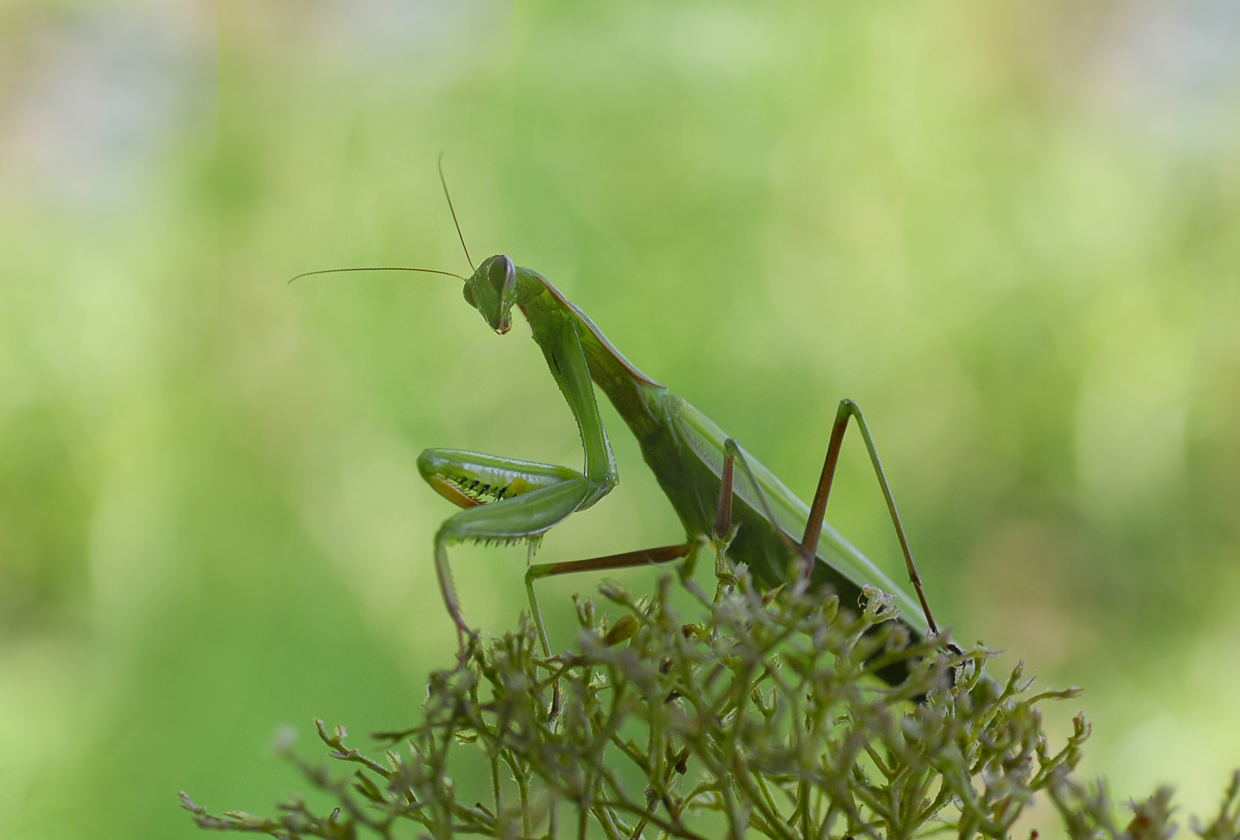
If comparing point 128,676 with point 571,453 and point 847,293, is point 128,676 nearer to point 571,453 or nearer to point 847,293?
point 571,453

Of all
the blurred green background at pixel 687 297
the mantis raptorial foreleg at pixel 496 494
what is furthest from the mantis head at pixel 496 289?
the blurred green background at pixel 687 297

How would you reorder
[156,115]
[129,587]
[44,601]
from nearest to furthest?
1. [44,601]
2. [129,587]
3. [156,115]

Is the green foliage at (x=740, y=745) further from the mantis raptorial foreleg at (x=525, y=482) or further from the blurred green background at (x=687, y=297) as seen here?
the blurred green background at (x=687, y=297)

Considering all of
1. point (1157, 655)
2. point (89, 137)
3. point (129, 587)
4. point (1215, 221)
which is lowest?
point (129, 587)

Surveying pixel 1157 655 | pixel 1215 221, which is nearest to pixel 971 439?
pixel 1157 655

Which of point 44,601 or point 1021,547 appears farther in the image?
point 1021,547
